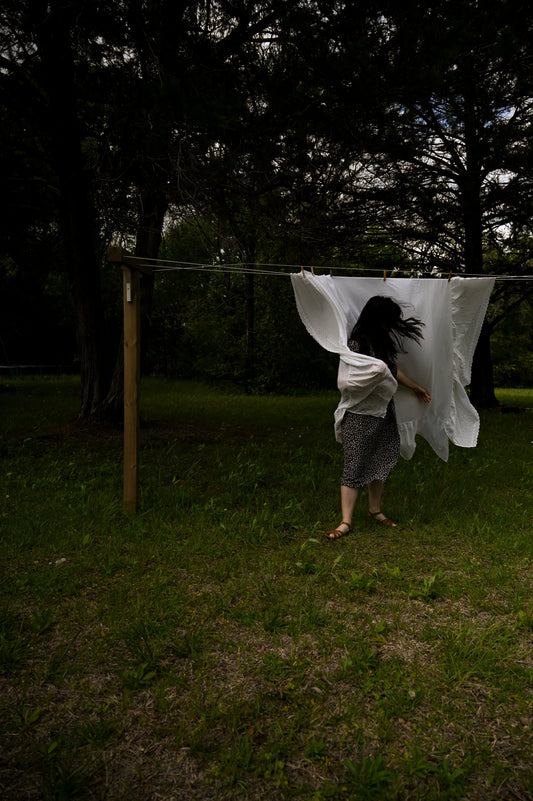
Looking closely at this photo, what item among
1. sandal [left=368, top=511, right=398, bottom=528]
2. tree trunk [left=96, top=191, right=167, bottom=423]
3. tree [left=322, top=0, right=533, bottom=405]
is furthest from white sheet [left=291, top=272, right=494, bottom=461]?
tree trunk [left=96, top=191, right=167, bottom=423]

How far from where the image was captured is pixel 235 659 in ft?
9.57

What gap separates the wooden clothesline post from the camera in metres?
4.83

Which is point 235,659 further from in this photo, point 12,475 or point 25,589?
point 12,475

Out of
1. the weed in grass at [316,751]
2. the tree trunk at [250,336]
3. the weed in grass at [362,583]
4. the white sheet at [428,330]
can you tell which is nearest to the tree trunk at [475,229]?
the white sheet at [428,330]

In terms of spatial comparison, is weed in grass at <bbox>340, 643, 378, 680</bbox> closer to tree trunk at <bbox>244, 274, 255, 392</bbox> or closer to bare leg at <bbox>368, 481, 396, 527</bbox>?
bare leg at <bbox>368, 481, 396, 527</bbox>

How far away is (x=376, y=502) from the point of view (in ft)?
16.4

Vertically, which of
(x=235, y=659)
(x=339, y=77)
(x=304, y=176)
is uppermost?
(x=339, y=77)

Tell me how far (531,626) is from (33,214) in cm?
969

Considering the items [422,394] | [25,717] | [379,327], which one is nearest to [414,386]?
[422,394]

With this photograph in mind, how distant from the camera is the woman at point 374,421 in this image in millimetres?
4551

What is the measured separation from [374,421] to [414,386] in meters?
0.44

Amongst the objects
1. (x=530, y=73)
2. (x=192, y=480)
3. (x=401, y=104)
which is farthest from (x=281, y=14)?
(x=192, y=480)

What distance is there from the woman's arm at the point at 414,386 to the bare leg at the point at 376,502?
79 centimetres

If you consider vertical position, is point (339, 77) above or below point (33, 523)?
above
